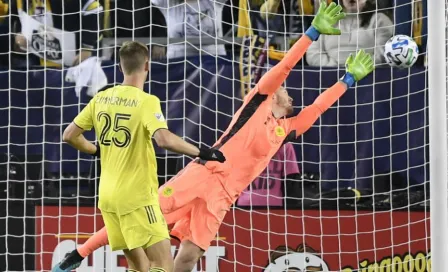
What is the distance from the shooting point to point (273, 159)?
7461mm

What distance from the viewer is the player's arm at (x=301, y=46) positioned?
6238mm

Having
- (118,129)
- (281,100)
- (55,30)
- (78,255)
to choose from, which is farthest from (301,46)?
(55,30)

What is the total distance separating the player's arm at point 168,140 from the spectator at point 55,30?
2.79 metres

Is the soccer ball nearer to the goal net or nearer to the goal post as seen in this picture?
the goal net

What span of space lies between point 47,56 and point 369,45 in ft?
7.89

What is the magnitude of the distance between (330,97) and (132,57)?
5.76 feet

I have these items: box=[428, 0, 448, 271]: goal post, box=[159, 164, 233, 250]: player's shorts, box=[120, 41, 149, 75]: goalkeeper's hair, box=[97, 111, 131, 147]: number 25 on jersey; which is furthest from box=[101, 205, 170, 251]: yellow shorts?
box=[428, 0, 448, 271]: goal post

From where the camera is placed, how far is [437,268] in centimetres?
491

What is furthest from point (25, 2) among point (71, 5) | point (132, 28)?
point (132, 28)

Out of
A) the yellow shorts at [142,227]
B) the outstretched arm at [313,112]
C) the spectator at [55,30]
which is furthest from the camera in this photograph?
the spectator at [55,30]

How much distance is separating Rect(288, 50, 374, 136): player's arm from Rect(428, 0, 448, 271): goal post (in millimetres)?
1545

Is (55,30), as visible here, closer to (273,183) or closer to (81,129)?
(273,183)

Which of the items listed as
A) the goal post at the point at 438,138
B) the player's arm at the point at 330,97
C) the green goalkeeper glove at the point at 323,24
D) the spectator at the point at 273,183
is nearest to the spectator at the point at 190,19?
the spectator at the point at 273,183

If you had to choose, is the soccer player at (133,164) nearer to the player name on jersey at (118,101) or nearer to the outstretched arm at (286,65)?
the player name on jersey at (118,101)
